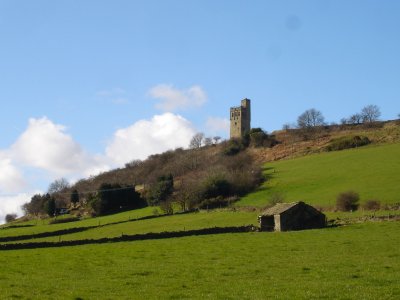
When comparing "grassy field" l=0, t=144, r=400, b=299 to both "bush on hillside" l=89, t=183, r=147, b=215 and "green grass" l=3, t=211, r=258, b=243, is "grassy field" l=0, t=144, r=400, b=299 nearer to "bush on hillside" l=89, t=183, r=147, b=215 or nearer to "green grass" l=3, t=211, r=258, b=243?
"green grass" l=3, t=211, r=258, b=243

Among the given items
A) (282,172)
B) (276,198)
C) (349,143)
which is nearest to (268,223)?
(276,198)

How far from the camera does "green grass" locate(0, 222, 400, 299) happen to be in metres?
18.8

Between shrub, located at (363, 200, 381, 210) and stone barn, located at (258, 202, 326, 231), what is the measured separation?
30.2ft

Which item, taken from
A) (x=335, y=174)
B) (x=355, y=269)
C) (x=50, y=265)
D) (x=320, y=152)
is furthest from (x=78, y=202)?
(x=355, y=269)

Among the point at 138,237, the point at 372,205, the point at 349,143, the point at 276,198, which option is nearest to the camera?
the point at 138,237

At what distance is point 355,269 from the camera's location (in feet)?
76.7

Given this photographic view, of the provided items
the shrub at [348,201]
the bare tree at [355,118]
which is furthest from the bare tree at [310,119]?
the shrub at [348,201]

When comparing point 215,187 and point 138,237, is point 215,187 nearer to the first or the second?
point 215,187

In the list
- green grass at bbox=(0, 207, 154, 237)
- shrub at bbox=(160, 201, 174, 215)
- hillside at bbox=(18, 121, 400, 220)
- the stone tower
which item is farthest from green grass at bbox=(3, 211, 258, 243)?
the stone tower

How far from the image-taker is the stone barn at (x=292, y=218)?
171 feet

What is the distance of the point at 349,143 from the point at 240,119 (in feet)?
187

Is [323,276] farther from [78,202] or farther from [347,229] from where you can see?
Result: [78,202]

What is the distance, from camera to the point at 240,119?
516 feet

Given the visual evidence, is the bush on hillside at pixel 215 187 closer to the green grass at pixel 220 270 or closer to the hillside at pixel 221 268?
the hillside at pixel 221 268
